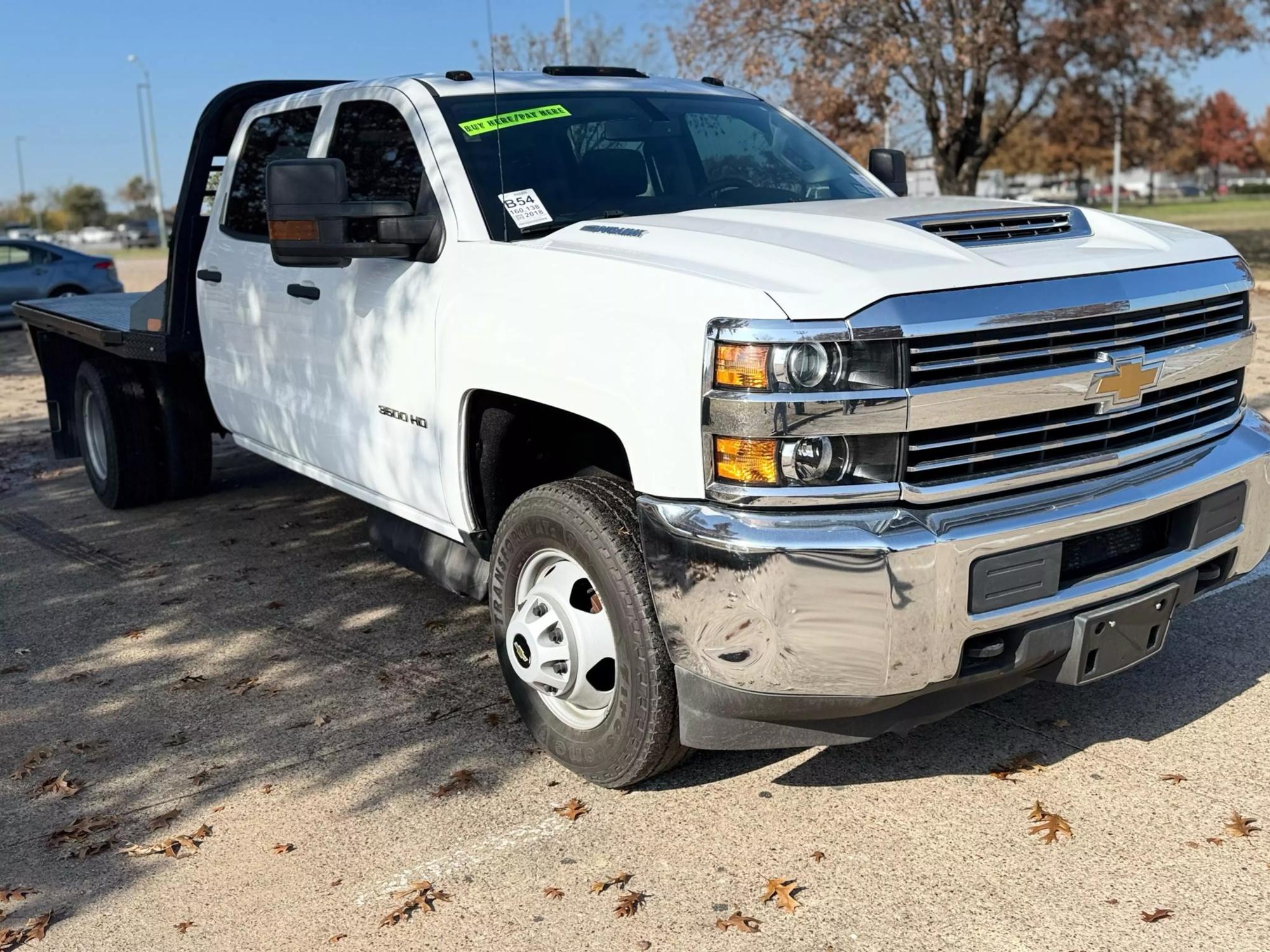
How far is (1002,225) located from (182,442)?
5262mm

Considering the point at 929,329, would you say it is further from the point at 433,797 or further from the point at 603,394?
the point at 433,797

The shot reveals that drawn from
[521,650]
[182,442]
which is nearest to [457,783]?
[521,650]

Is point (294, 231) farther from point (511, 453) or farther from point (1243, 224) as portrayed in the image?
point (1243, 224)

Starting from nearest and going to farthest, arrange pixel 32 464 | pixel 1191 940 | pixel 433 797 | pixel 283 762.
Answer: pixel 1191 940 → pixel 433 797 → pixel 283 762 → pixel 32 464

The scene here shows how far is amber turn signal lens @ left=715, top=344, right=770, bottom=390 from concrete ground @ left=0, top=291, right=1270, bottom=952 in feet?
4.18

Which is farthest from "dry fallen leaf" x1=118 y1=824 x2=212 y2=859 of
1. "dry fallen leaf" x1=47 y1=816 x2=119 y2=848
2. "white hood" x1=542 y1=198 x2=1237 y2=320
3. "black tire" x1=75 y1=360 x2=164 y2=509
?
"black tire" x1=75 y1=360 x2=164 y2=509

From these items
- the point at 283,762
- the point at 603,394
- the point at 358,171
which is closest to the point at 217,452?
the point at 358,171

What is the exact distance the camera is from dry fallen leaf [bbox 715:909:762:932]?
2984 millimetres

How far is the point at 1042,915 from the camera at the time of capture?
117 inches

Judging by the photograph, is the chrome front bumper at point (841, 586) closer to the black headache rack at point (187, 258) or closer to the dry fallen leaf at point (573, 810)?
the dry fallen leaf at point (573, 810)

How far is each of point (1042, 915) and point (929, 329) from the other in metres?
1.41

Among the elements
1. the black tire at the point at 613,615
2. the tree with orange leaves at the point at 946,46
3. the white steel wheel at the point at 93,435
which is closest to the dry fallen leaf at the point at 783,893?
the black tire at the point at 613,615

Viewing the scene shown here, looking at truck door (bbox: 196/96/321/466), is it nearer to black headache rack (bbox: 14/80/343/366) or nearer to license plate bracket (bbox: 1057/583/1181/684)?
black headache rack (bbox: 14/80/343/366)

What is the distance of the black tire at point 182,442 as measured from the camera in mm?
7043
